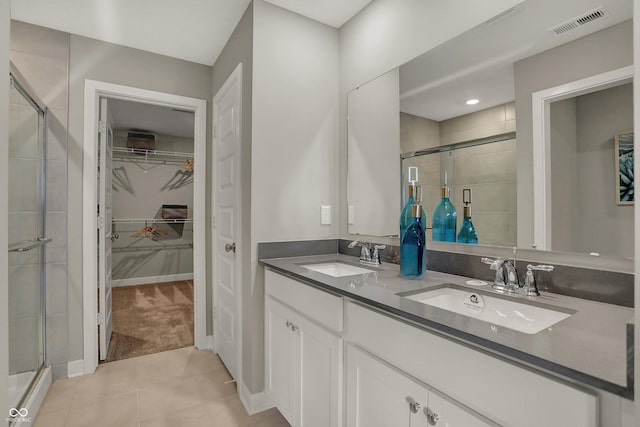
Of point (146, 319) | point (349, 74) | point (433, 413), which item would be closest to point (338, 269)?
point (433, 413)

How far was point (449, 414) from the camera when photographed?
87cm

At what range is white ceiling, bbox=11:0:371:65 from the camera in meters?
2.03

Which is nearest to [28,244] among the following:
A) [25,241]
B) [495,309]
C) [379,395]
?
[25,241]

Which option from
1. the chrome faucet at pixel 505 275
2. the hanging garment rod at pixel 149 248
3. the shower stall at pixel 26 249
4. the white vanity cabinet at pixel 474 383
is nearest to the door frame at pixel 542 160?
the chrome faucet at pixel 505 275

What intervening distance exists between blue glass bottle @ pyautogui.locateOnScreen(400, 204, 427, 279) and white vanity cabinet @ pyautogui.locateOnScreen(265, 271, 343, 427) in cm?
37

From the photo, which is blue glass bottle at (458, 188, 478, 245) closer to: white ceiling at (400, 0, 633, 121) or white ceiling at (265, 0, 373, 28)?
white ceiling at (400, 0, 633, 121)

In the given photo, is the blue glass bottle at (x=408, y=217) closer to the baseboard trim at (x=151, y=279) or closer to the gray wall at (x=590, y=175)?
the gray wall at (x=590, y=175)

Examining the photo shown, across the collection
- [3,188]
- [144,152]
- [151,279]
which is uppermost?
[144,152]

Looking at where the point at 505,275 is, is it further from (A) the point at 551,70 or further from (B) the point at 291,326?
(B) the point at 291,326

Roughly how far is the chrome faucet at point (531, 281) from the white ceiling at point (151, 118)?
3732 mm

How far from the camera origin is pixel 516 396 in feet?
2.36

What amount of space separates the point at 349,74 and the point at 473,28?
2.83 feet

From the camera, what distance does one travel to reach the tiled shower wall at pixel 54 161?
228cm

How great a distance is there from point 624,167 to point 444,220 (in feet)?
2.27
